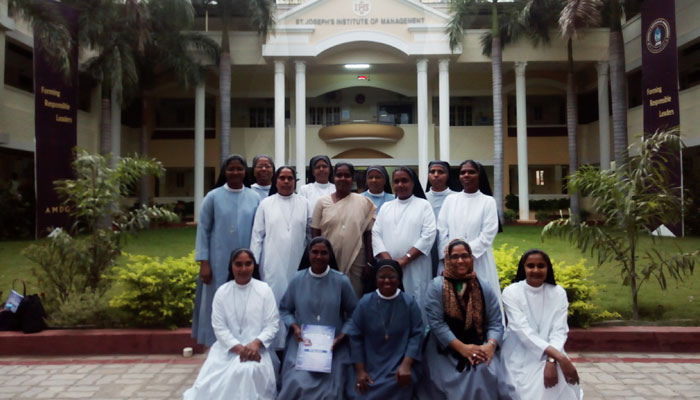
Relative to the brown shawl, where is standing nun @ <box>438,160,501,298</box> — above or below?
above

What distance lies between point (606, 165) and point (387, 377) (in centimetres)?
1906

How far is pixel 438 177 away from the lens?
202 inches

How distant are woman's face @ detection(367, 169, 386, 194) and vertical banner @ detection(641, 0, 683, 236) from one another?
1154 centimetres

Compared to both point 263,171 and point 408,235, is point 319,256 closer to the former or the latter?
point 408,235

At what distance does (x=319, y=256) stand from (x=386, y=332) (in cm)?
79

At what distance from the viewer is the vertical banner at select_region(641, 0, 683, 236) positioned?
45.1 ft

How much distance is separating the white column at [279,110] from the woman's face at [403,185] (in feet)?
49.8

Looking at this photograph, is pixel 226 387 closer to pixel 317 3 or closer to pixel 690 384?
pixel 690 384

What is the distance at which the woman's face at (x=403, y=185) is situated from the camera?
461 cm

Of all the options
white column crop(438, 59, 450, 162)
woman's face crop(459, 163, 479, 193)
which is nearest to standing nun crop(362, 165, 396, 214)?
woman's face crop(459, 163, 479, 193)

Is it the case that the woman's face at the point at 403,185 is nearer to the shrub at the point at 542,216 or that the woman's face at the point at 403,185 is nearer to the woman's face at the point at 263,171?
Result: the woman's face at the point at 263,171

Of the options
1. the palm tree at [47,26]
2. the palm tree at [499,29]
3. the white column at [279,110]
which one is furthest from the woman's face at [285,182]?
the white column at [279,110]

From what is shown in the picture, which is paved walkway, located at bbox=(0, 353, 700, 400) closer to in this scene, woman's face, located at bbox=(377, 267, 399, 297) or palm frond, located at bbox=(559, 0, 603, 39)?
woman's face, located at bbox=(377, 267, 399, 297)

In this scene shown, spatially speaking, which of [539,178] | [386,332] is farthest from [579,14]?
[386,332]
